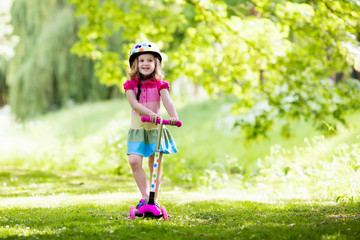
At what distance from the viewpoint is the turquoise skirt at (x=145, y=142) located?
13.5 ft

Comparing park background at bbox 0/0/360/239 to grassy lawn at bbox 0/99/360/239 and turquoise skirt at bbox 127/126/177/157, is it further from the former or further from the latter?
turquoise skirt at bbox 127/126/177/157

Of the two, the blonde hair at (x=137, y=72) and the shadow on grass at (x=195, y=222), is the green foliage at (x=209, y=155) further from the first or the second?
the blonde hair at (x=137, y=72)

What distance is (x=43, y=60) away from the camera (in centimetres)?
1830

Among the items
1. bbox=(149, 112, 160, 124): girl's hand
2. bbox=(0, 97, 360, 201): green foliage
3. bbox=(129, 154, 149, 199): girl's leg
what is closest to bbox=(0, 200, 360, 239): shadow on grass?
bbox=(129, 154, 149, 199): girl's leg

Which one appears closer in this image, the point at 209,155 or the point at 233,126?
the point at 233,126

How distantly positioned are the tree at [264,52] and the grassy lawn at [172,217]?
327 centimetres

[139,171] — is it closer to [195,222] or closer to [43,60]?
[195,222]

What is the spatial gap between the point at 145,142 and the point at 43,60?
15308 mm

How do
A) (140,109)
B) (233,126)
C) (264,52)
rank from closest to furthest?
1. (140,109)
2. (264,52)
3. (233,126)

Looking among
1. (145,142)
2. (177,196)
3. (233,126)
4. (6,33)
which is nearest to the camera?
(145,142)

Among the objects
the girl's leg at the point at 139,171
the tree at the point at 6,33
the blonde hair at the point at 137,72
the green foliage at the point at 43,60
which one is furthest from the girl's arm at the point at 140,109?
the tree at the point at 6,33

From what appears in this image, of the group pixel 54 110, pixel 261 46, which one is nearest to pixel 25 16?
pixel 54 110

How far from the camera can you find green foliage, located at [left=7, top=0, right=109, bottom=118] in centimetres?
1823

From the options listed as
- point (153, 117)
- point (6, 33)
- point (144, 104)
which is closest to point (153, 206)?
point (153, 117)
